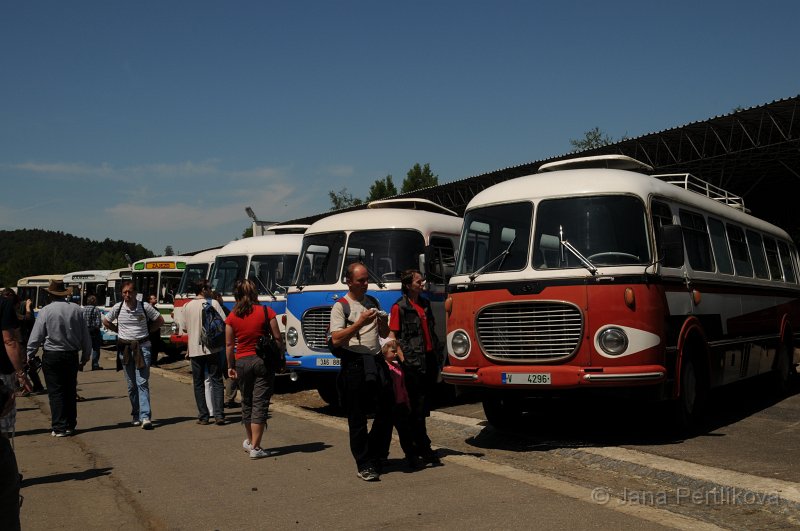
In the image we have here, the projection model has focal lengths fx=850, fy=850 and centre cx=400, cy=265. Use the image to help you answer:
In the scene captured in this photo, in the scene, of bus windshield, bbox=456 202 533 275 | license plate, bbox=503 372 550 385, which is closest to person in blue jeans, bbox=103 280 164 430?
bus windshield, bbox=456 202 533 275

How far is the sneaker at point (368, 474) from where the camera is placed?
757cm

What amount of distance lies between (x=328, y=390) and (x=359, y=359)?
6.13 m

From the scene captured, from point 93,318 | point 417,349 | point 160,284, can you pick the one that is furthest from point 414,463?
point 160,284

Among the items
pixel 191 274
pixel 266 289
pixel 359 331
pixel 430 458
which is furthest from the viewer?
pixel 191 274

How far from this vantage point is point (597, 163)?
11703 mm

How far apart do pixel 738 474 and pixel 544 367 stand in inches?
88.1

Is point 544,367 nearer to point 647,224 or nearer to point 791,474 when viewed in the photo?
point 647,224

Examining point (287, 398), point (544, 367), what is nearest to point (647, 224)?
point (544, 367)

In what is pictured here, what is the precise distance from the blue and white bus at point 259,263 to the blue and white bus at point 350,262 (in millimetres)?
3468

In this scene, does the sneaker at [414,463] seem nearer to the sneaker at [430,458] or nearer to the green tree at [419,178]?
the sneaker at [430,458]

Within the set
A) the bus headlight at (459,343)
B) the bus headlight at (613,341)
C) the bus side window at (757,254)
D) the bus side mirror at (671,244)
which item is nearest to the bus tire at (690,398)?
the bus headlight at (613,341)

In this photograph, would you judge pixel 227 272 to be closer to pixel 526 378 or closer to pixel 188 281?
pixel 188 281

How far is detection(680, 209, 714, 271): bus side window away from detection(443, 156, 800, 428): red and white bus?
29mm

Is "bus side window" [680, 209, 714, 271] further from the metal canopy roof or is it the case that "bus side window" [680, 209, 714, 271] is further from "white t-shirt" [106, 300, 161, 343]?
the metal canopy roof
